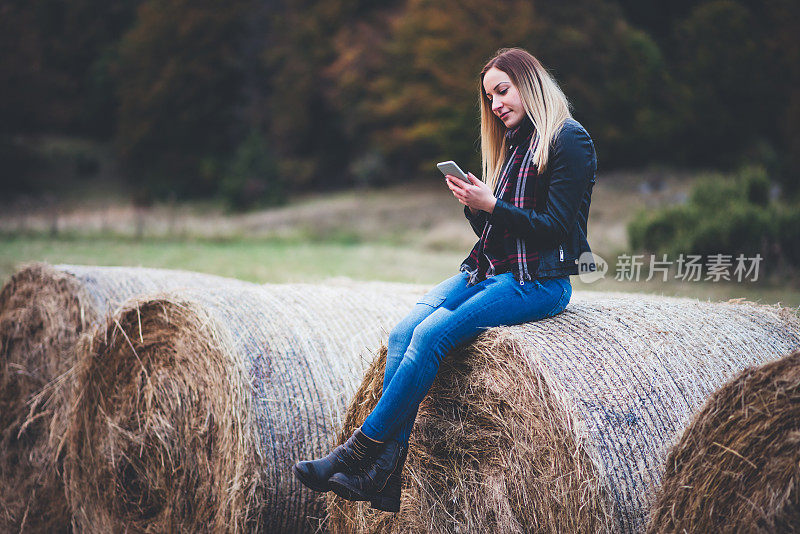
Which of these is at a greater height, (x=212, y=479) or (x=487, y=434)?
(x=487, y=434)

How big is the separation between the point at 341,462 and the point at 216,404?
1062 mm

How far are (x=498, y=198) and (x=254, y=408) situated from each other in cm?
168

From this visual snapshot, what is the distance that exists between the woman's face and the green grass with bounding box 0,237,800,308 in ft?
21.2

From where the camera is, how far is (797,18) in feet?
64.1

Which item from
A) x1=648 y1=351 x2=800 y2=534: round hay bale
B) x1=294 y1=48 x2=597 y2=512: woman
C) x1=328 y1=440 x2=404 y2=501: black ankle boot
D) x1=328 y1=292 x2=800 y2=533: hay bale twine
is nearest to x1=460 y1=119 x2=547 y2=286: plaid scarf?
x1=294 y1=48 x2=597 y2=512: woman

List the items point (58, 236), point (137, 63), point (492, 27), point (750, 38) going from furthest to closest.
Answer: point (137, 63), point (492, 27), point (750, 38), point (58, 236)

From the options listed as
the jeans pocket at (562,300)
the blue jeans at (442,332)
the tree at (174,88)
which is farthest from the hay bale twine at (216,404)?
the tree at (174,88)

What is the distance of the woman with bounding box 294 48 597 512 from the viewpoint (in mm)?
2996

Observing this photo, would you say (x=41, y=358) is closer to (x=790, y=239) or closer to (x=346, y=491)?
(x=346, y=491)

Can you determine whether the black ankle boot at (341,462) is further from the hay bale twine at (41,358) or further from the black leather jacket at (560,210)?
the hay bale twine at (41,358)

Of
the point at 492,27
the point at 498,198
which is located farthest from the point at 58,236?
the point at 492,27

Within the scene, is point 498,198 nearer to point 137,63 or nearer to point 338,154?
point 338,154

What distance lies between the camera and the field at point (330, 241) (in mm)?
11391

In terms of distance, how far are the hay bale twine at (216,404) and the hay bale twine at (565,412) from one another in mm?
376
